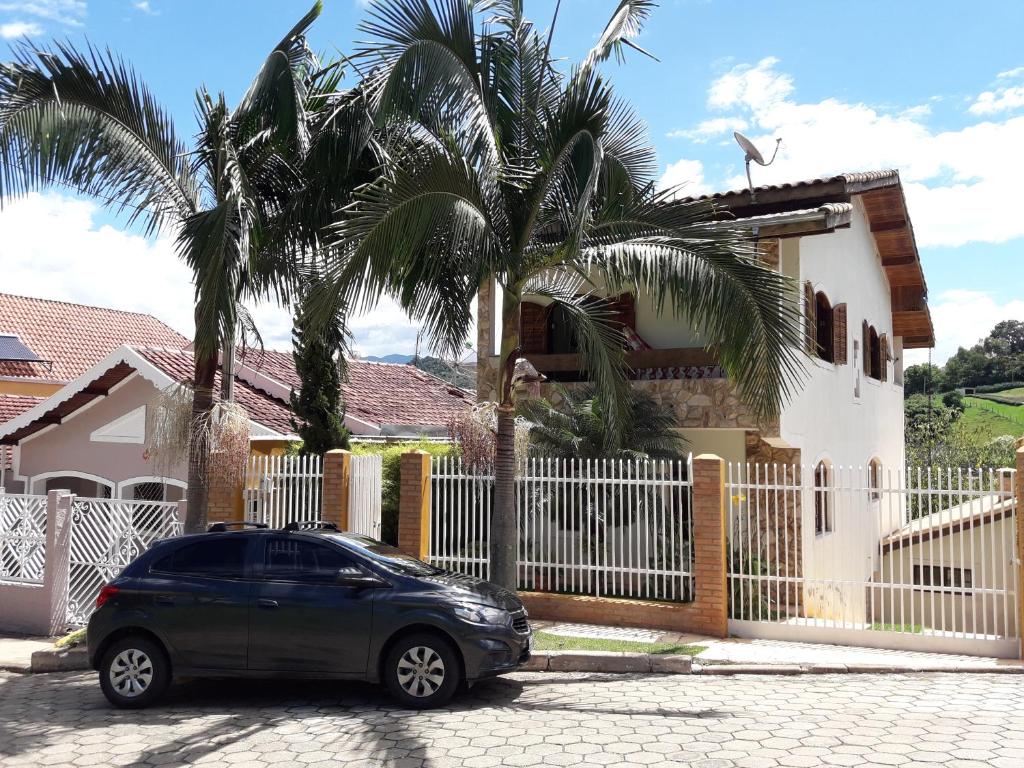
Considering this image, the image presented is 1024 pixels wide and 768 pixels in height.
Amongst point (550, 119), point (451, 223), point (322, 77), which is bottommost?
point (451, 223)

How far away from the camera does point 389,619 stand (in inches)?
291

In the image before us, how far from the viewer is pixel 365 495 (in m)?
12.3

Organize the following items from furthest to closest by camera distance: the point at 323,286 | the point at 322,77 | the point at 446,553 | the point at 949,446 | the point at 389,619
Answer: the point at 949,446
the point at 446,553
the point at 322,77
the point at 323,286
the point at 389,619

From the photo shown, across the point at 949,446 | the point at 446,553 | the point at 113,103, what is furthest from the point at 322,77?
the point at 949,446

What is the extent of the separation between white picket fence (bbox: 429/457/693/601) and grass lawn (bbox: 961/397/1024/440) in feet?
128

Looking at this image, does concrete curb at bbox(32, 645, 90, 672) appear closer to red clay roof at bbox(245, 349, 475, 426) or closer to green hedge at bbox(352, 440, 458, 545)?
green hedge at bbox(352, 440, 458, 545)

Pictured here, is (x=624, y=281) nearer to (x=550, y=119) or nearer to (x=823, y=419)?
(x=550, y=119)

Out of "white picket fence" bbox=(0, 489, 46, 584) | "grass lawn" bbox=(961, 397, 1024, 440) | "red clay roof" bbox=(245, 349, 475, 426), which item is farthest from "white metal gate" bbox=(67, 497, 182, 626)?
"grass lawn" bbox=(961, 397, 1024, 440)

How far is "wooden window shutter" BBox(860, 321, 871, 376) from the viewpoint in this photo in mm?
18172

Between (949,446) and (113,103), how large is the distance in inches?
1166

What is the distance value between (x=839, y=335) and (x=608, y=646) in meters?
8.83

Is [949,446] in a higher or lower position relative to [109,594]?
higher

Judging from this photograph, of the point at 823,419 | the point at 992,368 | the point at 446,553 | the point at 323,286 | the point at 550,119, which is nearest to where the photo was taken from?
the point at 323,286

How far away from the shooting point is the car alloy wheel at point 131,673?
767 centimetres
